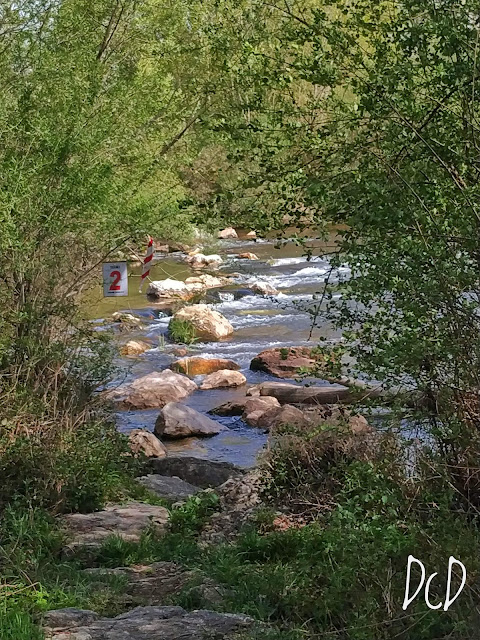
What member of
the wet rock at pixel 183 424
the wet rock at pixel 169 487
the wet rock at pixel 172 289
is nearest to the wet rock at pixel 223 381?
the wet rock at pixel 183 424

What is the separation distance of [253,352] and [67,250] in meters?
7.59

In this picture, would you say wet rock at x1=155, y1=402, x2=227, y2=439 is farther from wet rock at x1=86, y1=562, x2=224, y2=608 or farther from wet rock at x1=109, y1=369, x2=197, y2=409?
wet rock at x1=86, y1=562, x2=224, y2=608

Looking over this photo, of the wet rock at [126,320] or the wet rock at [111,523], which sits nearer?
the wet rock at [111,523]

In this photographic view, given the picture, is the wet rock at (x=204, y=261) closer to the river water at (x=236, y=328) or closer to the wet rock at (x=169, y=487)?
the river water at (x=236, y=328)

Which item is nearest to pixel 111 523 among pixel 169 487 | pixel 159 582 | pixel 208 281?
pixel 159 582

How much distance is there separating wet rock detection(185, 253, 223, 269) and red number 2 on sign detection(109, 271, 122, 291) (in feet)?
45.7

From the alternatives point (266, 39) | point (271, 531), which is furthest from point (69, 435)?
point (266, 39)

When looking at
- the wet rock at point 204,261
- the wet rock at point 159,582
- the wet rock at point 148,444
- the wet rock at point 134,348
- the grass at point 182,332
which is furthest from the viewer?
the wet rock at point 204,261

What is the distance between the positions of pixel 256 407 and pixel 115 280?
14.3 feet

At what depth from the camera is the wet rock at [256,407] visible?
34.4 feet

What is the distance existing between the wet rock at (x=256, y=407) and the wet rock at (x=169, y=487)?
2618 mm

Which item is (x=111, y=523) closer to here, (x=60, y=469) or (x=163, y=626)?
(x=60, y=469)

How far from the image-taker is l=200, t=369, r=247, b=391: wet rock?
40.4ft

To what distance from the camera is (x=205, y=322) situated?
49.1ft
